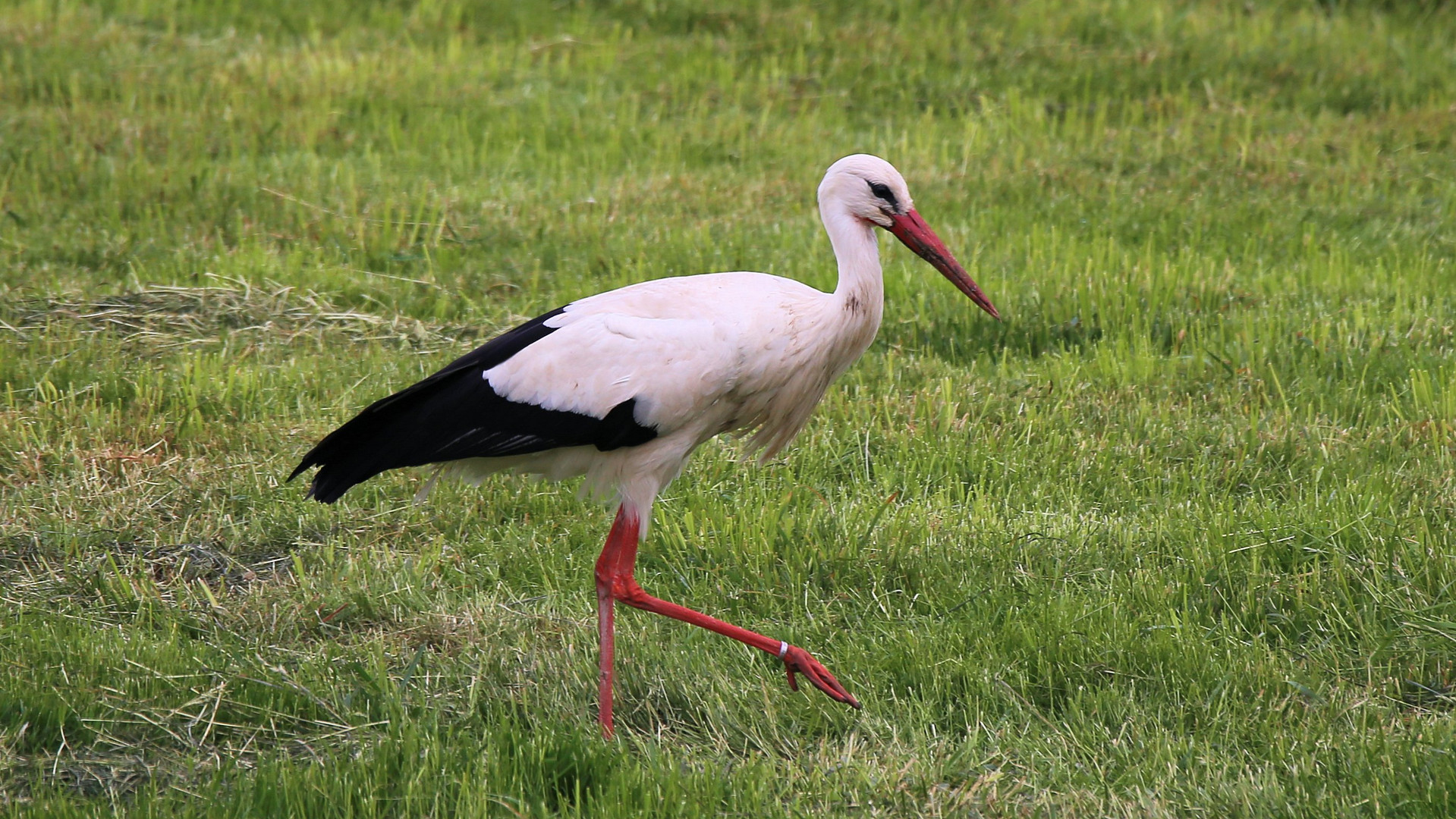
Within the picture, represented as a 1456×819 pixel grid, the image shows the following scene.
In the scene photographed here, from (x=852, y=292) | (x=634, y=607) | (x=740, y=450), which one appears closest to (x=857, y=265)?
(x=852, y=292)

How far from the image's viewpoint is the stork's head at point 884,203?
4066 mm

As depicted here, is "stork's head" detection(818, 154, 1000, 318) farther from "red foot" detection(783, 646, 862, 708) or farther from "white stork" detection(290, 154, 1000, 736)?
"red foot" detection(783, 646, 862, 708)

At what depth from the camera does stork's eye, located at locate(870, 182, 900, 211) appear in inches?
160

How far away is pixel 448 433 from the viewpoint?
3.98 metres

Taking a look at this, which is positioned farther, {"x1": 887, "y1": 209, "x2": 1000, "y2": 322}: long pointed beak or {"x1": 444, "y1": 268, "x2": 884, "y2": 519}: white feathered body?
{"x1": 887, "y1": 209, "x2": 1000, "y2": 322}: long pointed beak

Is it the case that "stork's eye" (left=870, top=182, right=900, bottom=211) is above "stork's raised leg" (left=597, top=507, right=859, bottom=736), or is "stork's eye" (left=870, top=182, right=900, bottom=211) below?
above

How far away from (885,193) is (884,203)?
0.03 m

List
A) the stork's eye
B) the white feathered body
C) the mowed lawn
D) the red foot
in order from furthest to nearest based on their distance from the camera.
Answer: the stork's eye < the white feathered body < the red foot < the mowed lawn

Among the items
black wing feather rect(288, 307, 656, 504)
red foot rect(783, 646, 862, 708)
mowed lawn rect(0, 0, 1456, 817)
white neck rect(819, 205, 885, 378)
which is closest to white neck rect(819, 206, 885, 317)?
white neck rect(819, 205, 885, 378)

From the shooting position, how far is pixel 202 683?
3729mm

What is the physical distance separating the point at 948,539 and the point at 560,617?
1.19 meters

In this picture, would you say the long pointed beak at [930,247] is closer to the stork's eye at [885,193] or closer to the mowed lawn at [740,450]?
the stork's eye at [885,193]

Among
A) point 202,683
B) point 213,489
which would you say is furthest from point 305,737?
point 213,489

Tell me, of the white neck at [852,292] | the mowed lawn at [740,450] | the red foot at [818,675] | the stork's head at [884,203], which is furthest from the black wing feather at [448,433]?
the stork's head at [884,203]
